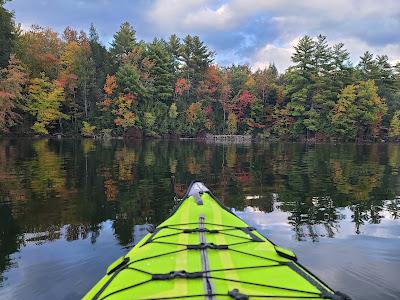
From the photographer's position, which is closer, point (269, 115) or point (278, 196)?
point (278, 196)

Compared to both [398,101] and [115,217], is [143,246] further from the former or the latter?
[398,101]

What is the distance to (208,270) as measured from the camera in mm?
3299

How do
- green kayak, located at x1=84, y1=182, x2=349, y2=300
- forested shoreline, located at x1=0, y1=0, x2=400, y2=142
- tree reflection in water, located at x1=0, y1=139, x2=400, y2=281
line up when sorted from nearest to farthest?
green kayak, located at x1=84, y1=182, x2=349, y2=300 → tree reflection in water, located at x1=0, y1=139, x2=400, y2=281 → forested shoreline, located at x1=0, y1=0, x2=400, y2=142

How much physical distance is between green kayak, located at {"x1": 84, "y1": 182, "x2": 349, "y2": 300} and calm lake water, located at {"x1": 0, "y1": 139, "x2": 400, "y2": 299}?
3.74 ft

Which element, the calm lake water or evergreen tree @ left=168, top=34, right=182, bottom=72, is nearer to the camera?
the calm lake water

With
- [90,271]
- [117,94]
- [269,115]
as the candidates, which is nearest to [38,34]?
[117,94]

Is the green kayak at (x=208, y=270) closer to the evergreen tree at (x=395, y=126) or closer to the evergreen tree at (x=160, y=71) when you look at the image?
the evergreen tree at (x=160, y=71)

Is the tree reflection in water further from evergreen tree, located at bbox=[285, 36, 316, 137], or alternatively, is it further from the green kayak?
evergreen tree, located at bbox=[285, 36, 316, 137]

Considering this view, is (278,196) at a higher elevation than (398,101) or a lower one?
lower

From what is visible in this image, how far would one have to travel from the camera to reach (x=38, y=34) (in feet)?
139

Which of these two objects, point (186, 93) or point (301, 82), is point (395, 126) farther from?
point (186, 93)

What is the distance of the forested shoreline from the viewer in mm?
41406

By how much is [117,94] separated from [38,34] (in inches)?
435

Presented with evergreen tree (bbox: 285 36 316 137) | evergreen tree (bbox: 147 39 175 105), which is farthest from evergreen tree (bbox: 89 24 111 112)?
evergreen tree (bbox: 285 36 316 137)
